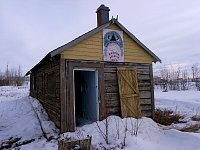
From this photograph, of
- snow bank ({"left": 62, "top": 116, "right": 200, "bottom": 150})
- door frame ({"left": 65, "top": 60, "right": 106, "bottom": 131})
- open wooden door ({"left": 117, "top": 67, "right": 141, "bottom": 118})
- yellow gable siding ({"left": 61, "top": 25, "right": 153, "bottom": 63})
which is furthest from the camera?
open wooden door ({"left": 117, "top": 67, "right": 141, "bottom": 118})

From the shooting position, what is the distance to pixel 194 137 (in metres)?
7.07

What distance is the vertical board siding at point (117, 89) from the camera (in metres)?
9.80

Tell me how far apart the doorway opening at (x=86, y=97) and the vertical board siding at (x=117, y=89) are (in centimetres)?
52

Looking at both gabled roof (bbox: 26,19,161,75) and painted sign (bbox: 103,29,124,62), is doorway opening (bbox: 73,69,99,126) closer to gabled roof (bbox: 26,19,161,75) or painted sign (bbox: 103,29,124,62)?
painted sign (bbox: 103,29,124,62)

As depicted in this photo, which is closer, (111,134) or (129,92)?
(111,134)

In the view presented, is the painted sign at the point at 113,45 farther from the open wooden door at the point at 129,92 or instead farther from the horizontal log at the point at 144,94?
the horizontal log at the point at 144,94

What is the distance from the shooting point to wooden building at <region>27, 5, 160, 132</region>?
8871mm

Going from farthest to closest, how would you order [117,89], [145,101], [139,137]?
[145,101]
[117,89]
[139,137]

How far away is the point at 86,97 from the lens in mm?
11594

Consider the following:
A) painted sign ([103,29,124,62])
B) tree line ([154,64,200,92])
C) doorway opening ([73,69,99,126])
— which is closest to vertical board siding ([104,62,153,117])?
painted sign ([103,29,124,62])

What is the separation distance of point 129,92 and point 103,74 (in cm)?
154

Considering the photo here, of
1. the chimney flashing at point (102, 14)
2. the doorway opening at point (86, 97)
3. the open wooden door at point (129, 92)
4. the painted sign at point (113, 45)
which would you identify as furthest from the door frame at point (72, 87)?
the chimney flashing at point (102, 14)

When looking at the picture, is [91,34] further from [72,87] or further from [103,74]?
[72,87]

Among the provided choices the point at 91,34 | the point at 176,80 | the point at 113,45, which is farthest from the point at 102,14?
the point at 176,80
